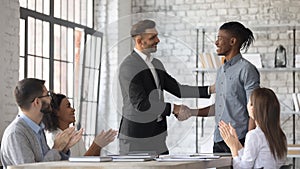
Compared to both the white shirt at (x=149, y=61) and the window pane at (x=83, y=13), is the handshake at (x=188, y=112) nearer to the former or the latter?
the white shirt at (x=149, y=61)

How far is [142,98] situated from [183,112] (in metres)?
0.32

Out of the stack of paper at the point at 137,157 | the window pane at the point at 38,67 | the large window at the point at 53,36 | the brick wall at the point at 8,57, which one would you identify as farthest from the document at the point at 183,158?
the window pane at the point at 38,67

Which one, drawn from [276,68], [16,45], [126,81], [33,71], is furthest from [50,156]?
[276,68]

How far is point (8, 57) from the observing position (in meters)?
6.34

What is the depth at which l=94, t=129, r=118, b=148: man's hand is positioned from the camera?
127 inches

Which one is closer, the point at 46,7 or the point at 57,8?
the point at 46,7

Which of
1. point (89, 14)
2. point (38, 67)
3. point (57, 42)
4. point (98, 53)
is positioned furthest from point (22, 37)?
point (98, 53)

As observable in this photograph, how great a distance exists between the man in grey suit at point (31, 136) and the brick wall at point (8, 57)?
2121 mm

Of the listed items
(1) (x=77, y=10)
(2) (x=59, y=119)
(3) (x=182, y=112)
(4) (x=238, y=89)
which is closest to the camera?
(3) (x=182, y=112)

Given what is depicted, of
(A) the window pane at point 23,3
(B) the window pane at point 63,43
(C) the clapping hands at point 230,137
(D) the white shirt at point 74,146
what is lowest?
(D) the white shirt at point 74,146

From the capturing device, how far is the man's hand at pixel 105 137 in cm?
323

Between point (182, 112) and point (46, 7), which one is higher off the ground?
point (46, 7)

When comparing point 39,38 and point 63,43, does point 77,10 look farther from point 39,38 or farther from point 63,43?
point 39,38

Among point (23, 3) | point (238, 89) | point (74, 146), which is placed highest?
point (23, 3)
